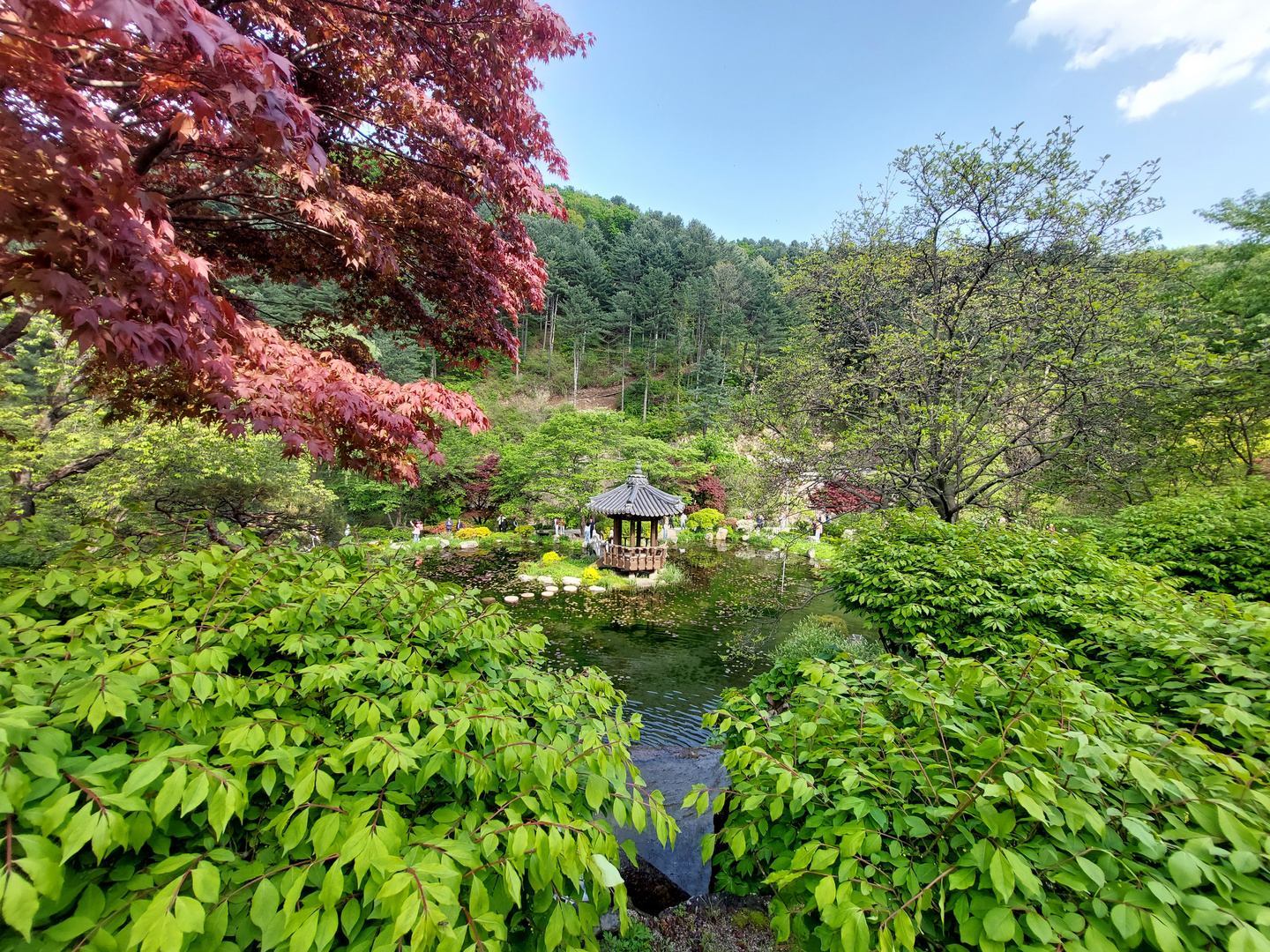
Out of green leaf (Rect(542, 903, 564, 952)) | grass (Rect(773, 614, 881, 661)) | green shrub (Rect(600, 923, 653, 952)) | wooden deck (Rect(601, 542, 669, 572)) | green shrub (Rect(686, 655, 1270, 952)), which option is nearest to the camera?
green shrub (Rect(686, 655, 1270, 952))

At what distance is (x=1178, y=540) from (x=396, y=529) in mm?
21950

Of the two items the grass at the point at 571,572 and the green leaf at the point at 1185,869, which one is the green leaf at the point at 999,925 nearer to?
the green leaf at the point at 1185,869

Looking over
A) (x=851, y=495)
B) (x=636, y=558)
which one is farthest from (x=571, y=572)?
(x=851, y=495)

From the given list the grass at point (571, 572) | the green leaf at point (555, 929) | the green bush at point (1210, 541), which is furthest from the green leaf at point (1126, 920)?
the grass at point (571, 572)

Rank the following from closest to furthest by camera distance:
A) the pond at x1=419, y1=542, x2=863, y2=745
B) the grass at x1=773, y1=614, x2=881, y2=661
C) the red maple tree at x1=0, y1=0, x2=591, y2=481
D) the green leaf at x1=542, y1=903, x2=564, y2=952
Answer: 1. the green leaf at x1=542, y1=903, x2=564, y2=952
2. the red maple tree at x1=0, y1=0, x2=591, y2=481
3. the grass at x1=773, y1=614, x2=881, y2=661
4. the pond at x1=419, y1=542, x2=863, y2=745

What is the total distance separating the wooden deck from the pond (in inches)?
43.7

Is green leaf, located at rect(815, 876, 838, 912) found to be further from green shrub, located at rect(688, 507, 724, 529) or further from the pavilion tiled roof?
green shrub, located at rect(688, 507, 724, 529)

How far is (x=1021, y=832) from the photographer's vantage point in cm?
126

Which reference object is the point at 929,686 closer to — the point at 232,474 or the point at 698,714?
the point at 698,714

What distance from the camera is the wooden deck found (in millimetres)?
14734

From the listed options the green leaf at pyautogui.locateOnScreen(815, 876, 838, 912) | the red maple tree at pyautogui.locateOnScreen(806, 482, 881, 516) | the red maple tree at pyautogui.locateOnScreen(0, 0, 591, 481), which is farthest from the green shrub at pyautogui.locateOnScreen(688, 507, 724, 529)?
the green leaf at pyautogui.locateOnScreen(815, 876, 838, 912)

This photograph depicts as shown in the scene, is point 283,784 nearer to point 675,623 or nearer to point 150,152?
point 150,152

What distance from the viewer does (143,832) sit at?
→ 994 millimetres

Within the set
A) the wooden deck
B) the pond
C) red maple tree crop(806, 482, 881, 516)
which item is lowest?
the pond
